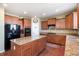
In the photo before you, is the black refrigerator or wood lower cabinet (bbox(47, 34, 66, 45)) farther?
wood lower cabinet (bbox(47, 34, 66, 45))

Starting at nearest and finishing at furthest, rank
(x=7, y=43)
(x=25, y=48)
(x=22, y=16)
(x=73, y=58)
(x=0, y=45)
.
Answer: (x=73, y=58) → (x=25, y=48) → (x=22, y=16) → (x=0, y=45) → (x=7, y=43)

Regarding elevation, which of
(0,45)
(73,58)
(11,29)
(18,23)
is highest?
(18,23)

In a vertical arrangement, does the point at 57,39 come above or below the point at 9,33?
below

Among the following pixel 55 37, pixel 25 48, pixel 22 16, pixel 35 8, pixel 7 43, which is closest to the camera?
pixel 25 48

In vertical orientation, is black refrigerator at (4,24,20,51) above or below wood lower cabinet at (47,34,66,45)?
above

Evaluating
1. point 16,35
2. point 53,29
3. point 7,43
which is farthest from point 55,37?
point 7,43

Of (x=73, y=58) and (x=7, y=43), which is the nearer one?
(x=73, y=58)

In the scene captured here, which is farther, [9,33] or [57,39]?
[57,39]

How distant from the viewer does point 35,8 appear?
7.23 ft

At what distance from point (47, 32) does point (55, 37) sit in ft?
2.41

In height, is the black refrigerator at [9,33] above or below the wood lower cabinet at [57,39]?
above

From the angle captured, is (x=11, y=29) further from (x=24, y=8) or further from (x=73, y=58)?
(x=73, y=58)

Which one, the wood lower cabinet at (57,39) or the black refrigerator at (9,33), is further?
the wood lower cabinet at (57,39)

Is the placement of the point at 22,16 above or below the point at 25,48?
above
